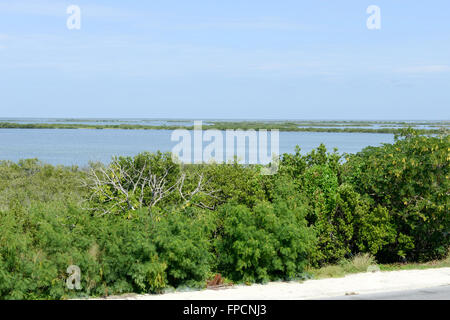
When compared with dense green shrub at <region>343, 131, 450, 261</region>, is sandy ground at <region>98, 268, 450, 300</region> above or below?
below

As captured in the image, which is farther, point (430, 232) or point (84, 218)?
point (430, 232)

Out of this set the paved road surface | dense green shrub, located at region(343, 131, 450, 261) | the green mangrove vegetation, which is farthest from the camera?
dense green shrub, located at region(343, 131, 450, 261)

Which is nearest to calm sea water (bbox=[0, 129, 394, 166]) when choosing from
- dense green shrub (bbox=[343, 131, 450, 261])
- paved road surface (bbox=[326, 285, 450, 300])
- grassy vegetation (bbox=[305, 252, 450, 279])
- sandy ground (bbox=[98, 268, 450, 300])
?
dense green shrub (bbox=[343, 131, 450, 261])

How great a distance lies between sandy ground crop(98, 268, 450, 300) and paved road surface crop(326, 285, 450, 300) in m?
0.24

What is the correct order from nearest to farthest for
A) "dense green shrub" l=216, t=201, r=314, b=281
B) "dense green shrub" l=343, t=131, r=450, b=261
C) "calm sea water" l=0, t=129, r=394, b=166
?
"dense green shrub" l=216, t=201, r=314, b=281 → "dense green shrub" l=343, t=131, r=450, b=261 → "calm sea water" l=0, t=129, r=394, b=166

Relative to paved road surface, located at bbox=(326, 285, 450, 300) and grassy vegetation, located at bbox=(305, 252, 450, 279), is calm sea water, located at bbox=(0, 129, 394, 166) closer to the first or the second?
grassy vegetation, located at bbox=(305, 252, 450, 279)

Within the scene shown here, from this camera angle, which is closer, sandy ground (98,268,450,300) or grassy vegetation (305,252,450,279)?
sandy ground (98,268,450,300)

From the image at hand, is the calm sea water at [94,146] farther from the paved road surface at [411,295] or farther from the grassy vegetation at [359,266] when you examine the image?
the paved road surface at [411,295]

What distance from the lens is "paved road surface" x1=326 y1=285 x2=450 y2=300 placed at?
40.2 feet

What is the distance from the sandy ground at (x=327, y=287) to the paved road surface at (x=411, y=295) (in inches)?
9.5
